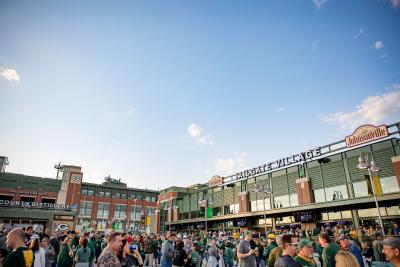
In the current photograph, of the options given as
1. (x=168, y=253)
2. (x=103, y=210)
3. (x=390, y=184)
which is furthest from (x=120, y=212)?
(x=168, y=253)

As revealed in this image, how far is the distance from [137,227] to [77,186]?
20252 mm

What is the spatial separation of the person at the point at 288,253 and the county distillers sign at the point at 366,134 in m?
22.9

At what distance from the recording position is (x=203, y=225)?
4269cm

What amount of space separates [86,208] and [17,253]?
6878cm

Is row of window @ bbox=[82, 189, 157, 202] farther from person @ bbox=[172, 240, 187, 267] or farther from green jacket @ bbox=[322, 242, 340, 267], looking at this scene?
green jacket @ bbox=[322, 242, 340, 267]

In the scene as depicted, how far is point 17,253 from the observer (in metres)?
4.67

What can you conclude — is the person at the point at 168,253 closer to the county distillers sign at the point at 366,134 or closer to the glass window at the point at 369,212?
the glass window at the point at 369,212

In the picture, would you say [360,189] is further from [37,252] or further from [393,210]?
[37,252]

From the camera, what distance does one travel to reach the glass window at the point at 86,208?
6500 cm

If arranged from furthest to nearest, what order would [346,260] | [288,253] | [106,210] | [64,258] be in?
[106,210] < [64,258] < [288,253] < [346,260]

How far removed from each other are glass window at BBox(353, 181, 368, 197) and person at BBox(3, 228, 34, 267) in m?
26.4

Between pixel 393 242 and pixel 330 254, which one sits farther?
pixel 330 254

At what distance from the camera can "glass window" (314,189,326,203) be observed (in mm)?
26939

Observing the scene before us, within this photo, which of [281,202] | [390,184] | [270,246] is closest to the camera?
[270,246]
